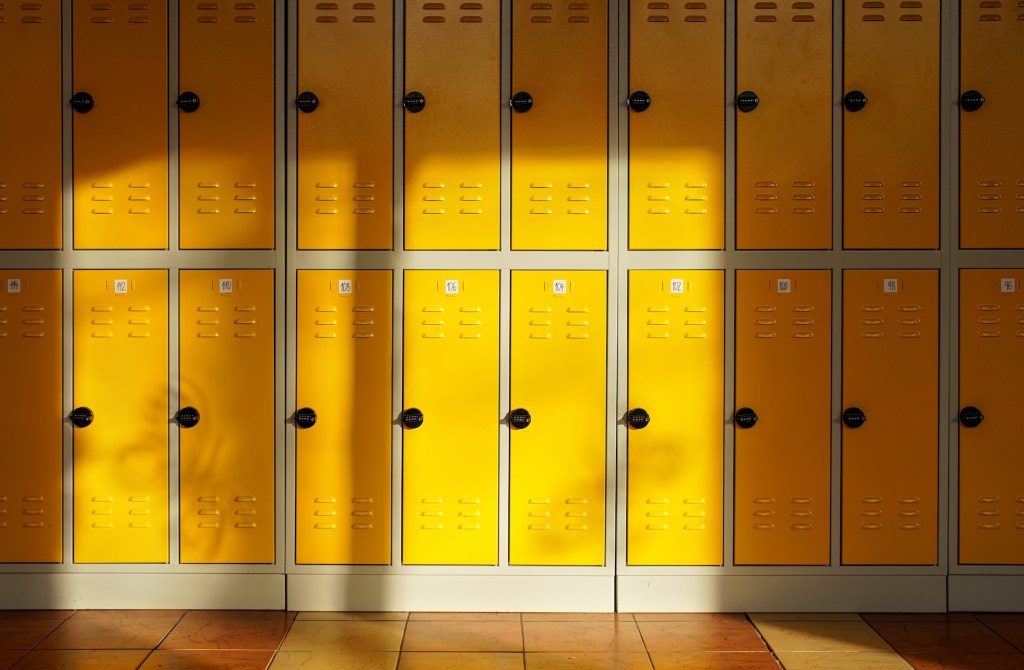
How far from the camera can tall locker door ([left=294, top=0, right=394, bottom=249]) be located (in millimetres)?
3330

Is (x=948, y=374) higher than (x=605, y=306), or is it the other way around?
(x=605, y=306)

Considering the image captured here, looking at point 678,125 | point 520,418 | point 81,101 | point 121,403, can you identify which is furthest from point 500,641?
point 81,101

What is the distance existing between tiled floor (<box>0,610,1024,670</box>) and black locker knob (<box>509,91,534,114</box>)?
1.94 metres

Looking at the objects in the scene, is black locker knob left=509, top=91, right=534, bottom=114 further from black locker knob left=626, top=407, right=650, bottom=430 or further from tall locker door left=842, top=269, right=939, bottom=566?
tall locker door left=842, top=269, right=939, bottom=566

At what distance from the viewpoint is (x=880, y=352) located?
3342 millimetres

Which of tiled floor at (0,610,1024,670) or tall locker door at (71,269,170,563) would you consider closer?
tiled floor at (0,610,1024,670)

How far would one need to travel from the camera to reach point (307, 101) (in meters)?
3.28

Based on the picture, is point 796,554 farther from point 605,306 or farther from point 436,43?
point 436,43

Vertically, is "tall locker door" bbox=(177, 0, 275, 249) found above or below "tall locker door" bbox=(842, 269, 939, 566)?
above

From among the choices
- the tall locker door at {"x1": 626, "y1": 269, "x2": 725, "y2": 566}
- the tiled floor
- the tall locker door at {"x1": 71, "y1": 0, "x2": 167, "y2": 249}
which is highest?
the tall locker door at {"x1": 71, "y1": 0, "x2": 167, "y2": 249}

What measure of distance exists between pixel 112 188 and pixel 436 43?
1.36 meters

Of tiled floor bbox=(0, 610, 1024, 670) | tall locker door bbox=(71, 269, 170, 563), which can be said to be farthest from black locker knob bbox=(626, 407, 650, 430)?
tall locker door bbox=(71, 269, 170, 563)

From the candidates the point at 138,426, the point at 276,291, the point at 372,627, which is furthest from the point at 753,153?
the point at 138,426

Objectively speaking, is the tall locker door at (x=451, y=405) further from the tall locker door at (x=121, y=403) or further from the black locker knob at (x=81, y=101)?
the black locker knob at (x=81, y=101)
